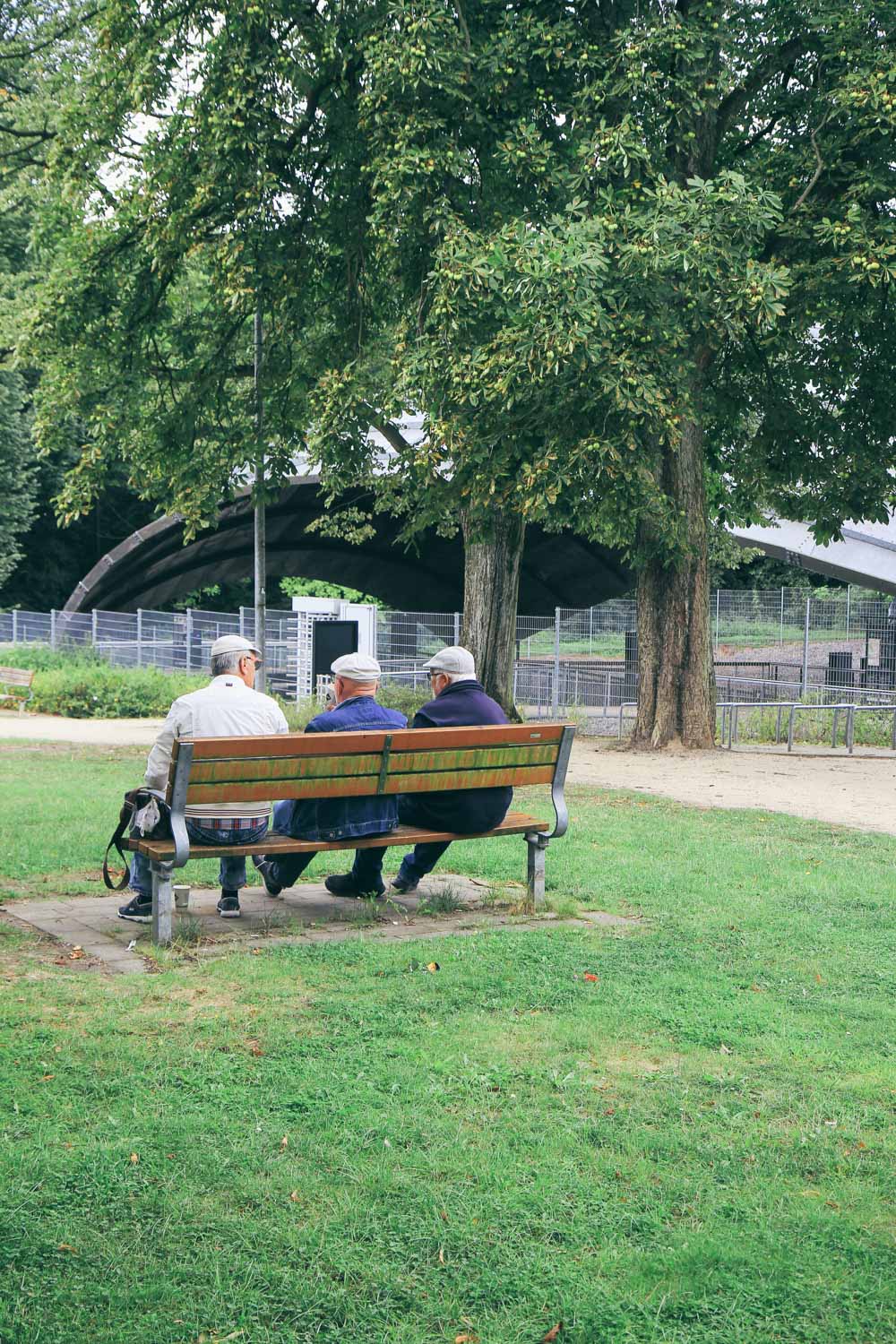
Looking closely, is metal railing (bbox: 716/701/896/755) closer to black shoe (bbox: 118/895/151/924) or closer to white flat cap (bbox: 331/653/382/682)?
white flat cap (bbox: 331/653/382/682)

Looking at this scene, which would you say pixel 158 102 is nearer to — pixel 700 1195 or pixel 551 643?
pixel 551 643

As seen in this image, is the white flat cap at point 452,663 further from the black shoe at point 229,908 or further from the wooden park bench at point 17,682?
the wooden park bench at point 17,682

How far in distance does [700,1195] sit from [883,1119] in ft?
2.80

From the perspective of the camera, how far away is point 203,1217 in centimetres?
330

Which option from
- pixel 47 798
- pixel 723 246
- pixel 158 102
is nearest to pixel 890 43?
pixel 723 246

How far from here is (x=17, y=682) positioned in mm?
27734

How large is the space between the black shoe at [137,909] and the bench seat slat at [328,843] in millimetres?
362

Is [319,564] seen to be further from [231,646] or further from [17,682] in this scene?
[231,646]

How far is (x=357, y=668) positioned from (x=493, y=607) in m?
11.7

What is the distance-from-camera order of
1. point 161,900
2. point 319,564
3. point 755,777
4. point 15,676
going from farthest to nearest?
A: point 319,564 < point 15,676 < point 755,777 < point 161,900

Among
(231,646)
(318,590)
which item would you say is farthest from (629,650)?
(318,590)

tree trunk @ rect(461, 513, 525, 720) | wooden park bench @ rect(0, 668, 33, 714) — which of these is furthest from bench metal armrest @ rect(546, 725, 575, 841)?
wooden park bench @ rect(0, 668, 33, 714)

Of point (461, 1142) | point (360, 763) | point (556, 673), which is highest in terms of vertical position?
point (556, 673)

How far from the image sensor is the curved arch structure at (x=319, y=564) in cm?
3669
